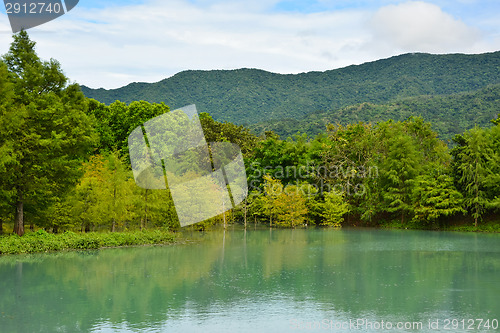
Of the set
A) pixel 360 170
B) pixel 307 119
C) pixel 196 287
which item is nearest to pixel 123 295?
pixel 196 287

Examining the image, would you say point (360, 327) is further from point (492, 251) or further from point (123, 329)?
point (492, 251)

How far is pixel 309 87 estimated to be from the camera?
139250 millimetres

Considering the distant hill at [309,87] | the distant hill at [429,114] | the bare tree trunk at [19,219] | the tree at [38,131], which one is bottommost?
the bare tree trunk at [19,219]

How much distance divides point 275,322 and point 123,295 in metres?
5.20

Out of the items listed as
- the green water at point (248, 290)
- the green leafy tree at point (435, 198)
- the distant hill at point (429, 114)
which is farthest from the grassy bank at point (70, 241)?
the distant hill at point (429, 114)

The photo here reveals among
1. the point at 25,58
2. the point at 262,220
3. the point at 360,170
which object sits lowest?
the point at 262,220

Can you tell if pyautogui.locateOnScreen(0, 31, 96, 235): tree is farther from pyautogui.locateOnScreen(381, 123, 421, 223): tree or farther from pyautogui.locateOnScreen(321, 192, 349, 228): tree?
pyautogui.locateOnScreen(381, 123, 421, 223): tree

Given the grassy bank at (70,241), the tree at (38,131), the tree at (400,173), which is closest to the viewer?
the grassy bank at (70,241)

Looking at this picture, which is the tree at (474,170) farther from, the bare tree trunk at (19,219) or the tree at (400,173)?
the bare tree trunk at (19,219)

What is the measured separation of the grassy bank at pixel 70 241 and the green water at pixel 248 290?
1.14 m

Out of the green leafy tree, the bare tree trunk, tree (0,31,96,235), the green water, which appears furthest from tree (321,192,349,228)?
the bare tree trunk

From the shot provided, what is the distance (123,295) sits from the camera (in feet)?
49.1

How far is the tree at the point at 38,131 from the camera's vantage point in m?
23.7

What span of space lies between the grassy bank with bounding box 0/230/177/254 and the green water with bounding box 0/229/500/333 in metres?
1.14
